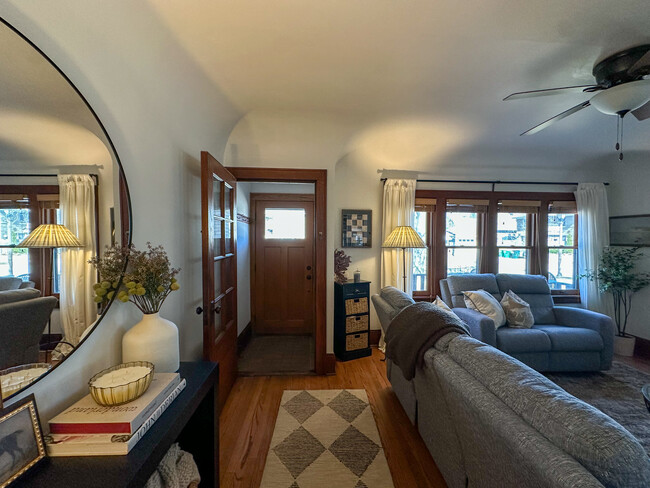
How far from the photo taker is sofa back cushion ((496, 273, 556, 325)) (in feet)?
10.3

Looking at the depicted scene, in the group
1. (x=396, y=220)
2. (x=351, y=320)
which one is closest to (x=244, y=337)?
(x=351, y=320)

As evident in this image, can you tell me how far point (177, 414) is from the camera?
0.97 metres

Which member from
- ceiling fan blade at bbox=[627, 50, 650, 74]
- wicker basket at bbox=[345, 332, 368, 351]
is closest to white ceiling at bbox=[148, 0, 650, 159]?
ceiling fan blade at bbox=[627, 50, 650, 74]

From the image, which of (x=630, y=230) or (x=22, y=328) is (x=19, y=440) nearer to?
(x=22, y=328)

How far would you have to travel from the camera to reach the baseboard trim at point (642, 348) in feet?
10.7

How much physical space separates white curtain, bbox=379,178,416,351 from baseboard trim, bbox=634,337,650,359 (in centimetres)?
295

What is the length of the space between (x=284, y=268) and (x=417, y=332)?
264 cm

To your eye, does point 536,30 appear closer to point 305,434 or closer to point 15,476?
point 15,476

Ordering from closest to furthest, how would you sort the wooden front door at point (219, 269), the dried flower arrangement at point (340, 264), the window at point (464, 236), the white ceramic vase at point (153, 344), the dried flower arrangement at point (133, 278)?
the dried flower arrangement at point (133, 278), the white ceramic vase at point (153, 344), the wooden front door at point (219, 269), the dried flower arrangement at point (340, 264), the window at point (464, 236)

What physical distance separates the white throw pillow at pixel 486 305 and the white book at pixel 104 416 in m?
3.03

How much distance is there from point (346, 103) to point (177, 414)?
2.40m

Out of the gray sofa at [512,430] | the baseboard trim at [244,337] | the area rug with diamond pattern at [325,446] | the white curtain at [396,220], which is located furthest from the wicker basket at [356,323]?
the gray sofa at [512,430]

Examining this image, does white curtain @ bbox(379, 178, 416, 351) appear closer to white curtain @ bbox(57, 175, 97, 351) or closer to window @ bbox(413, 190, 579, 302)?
window @ bbox(413, 190, 579, 302)

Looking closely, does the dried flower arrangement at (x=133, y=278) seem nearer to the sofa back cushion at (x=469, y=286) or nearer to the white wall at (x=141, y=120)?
the white wall at (x=141, y=120)
